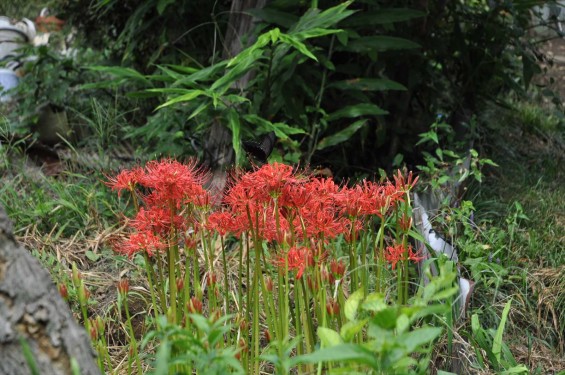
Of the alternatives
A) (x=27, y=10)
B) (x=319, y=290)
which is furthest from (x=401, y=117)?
(x=27, y=10)

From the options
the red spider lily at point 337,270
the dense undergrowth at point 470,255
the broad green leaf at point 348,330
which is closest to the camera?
the broad green leaf at point 348,330

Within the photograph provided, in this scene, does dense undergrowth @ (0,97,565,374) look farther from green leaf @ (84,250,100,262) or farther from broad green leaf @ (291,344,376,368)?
broad green leaf @ (291,344,376,368)

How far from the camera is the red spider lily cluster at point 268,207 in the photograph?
6.08ft

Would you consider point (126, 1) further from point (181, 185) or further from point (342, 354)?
point (342, 354)

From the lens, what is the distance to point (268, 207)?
1943mm

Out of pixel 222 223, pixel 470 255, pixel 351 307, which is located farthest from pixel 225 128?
pixel 351 307

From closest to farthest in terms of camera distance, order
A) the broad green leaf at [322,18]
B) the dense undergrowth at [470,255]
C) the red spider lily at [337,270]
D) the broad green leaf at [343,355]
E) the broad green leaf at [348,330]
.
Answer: the broad green leaf at [343,355], the broad green leaf at [348,330], the red spider lily at [337,270], the dense undergrowth at [470,255], the broad green leaf at [322,18]

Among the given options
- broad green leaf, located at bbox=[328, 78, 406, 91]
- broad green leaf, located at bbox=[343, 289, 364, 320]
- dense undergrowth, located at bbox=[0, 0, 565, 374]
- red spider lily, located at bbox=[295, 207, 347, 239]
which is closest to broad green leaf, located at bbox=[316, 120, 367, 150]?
dense undergrowth, located at bbox=[0, 0, 565, 374]

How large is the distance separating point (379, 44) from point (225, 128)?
0.79 m

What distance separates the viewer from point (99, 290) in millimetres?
3131

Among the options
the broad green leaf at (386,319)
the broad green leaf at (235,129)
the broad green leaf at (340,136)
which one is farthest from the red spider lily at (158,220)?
the broad green leaf at (340,136)

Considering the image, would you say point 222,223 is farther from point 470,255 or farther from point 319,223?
point 470,255

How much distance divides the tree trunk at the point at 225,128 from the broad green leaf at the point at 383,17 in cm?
43

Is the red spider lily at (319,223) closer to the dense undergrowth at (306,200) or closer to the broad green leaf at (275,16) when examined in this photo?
the dense undergrowth at (306,200)
